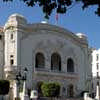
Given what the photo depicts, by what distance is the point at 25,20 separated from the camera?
4691cm

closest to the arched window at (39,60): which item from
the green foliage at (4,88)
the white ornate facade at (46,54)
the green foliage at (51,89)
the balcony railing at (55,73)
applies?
the white ornate facade at (46,54)

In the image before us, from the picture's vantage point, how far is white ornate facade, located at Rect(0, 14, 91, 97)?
45219 millimetres

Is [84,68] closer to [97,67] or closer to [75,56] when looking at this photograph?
[75,56]

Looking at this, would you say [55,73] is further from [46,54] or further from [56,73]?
[46,54]

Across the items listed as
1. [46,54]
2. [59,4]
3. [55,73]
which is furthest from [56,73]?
[59,4]

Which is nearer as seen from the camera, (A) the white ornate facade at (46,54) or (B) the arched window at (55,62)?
(A) the white ornate facade at (46,54)

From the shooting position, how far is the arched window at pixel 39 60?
48731 millimetres

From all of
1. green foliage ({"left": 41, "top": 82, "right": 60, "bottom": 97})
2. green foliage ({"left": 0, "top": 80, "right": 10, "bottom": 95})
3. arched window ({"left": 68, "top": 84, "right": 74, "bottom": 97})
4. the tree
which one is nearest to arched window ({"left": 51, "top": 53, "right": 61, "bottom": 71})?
arched window ({"left": 68, "top": 84, "right": 74, "bottom": 97})

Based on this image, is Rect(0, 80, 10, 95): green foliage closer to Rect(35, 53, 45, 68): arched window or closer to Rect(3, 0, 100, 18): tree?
Rect(35, 53, 45, 68): arched window

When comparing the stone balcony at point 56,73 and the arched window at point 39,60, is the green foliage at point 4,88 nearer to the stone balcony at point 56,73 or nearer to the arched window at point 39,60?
the stone balcony at point 56,73

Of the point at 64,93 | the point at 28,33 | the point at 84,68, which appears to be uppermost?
the point at 28,33

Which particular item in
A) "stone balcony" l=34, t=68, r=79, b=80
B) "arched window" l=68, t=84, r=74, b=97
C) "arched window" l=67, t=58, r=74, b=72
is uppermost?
"arched window" l=67, t=58, r=74, b=72

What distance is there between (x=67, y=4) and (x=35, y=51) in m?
40.0

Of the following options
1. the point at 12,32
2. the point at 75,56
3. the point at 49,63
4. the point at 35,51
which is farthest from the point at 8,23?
the point at 75,56
